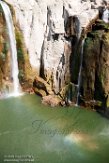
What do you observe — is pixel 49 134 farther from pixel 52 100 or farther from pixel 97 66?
pixel 97 66

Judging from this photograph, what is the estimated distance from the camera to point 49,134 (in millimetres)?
16094

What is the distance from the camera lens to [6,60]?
19641mm

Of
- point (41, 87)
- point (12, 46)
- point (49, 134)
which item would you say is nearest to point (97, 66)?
point (41, 87)

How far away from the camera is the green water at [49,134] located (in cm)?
Result: 1444

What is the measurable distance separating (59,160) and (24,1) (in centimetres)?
970

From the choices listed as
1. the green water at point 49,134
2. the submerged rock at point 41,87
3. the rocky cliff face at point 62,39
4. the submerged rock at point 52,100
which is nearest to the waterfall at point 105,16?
the rocky cliff face at point 62,39

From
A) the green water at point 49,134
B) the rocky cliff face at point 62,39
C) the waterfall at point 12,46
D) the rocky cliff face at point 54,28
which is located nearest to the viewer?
the green water at point 49,134

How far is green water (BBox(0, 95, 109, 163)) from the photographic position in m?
14.4

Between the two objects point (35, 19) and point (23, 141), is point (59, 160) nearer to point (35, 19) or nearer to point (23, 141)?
point (23, 141)

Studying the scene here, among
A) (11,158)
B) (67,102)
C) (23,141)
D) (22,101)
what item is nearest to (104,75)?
(67,102)

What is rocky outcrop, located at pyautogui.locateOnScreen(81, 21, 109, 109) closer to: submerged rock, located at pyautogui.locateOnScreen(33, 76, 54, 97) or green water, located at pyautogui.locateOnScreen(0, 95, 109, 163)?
green water, located at pyautogui.locateOnScreen(0, 95, 109, 163)

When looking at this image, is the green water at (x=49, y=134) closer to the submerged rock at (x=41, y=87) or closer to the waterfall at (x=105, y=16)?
the submerged rock at (x=41, y=87)

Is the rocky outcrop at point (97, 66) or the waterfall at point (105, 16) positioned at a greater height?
the waterfall at point (105, 16)

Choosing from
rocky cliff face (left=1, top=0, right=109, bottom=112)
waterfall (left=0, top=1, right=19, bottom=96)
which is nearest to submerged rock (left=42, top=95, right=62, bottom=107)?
rocky cliff face (left=1, top=0, right=109, bottom=112)
